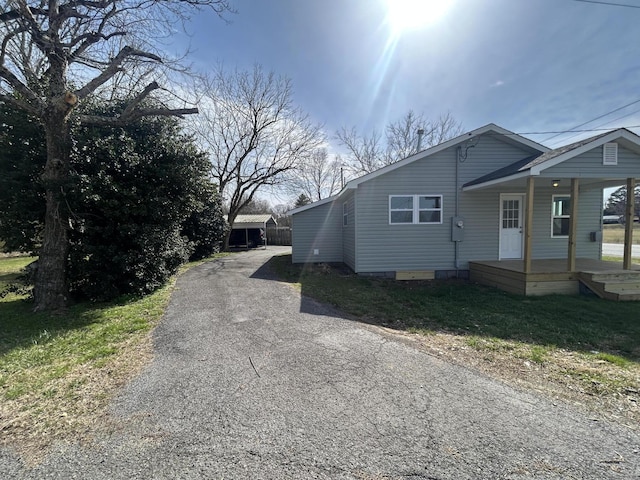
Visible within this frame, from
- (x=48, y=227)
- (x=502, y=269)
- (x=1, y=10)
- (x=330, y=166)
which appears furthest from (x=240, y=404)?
(x=330, y=166)

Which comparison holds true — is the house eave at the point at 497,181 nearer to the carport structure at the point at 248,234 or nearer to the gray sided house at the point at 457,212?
the gray sided house at the point at 457,212

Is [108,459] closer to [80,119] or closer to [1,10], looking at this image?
[80,119]

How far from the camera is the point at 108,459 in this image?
195cm

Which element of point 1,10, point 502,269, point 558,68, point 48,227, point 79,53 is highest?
point 558,68

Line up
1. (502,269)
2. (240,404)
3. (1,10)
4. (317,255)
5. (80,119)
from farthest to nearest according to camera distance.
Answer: (317,255) < (502,269) < (80,119) < (1,10) < (240,404)

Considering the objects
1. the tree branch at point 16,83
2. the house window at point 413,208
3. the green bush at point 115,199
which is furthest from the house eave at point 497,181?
the tree branch at point 16,83

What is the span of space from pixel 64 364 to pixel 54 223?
394cm

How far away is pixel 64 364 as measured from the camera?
3.46 m

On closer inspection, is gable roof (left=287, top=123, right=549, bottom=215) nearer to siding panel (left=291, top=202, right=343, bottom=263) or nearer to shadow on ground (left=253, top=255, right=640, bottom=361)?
shadow on ground (left=253, top=255, right=640, bottom=361)

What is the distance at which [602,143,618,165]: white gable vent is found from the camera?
6.73m

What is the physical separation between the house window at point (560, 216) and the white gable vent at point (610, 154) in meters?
2.67

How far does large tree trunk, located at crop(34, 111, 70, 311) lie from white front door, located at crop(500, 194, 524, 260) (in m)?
11.8

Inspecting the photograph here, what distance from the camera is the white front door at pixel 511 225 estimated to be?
30.0 feet

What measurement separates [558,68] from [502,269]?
29.3 feet
